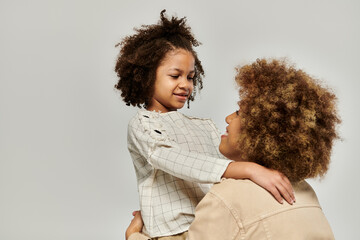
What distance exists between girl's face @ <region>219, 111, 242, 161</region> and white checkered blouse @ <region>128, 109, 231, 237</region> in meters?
0.09

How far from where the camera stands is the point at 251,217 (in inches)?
58.7

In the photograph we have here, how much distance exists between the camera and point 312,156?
150 centimetres

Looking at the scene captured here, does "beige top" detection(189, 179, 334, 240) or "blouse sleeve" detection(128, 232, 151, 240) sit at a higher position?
"beige top" detection(189, 179, 334, 240)

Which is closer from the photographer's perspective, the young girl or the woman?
the woman

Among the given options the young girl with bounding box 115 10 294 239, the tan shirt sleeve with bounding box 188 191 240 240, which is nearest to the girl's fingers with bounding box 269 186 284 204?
the young girl with bounding box 115 10 294 239

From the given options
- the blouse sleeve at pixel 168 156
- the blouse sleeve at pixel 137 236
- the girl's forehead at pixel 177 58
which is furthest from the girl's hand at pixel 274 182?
the girl's forehead at pixel 177 58

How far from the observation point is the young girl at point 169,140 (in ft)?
5.60

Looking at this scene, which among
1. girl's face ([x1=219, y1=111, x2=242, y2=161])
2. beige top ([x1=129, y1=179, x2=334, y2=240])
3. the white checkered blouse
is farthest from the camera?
the white checkered blouse

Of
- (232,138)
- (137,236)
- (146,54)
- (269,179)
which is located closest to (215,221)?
(269,179)

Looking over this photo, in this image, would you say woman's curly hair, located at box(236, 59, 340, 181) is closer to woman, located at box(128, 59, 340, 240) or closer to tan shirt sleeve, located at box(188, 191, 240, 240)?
woman, located at box(128, 59, 340, 240)

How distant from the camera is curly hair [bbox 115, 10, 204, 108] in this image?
229 cm

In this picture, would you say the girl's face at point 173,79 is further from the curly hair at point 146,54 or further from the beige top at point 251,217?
the beige top at point 251,217

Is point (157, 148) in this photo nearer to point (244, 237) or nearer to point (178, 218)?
point (178, 218)

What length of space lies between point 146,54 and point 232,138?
0.79 metres
